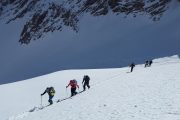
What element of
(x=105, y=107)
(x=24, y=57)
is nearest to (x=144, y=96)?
(x=105, y=107)

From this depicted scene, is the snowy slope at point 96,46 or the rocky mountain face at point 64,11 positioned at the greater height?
the rocky mountain face at point 64,11

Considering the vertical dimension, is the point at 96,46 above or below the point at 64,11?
below

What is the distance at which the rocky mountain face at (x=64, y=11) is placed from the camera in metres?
79.9

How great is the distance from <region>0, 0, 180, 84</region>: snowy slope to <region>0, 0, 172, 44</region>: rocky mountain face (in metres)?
1.40

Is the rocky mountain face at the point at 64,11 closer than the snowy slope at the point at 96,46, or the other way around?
the snowy slope at the point at 96,46

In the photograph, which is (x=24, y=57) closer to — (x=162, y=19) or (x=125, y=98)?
(x=162, y=19)

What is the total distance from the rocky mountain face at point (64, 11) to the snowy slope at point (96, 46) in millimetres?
1399

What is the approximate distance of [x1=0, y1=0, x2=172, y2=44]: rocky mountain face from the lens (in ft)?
262

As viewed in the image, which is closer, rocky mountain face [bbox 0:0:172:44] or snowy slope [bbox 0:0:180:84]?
snowy slope [bbox 0:0:180:84]

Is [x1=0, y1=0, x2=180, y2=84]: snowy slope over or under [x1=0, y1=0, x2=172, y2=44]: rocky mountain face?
under

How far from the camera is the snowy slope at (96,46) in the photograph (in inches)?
2640

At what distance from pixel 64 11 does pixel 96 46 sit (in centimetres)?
1837

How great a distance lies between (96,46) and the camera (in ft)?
241

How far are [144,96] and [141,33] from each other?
5462cm
